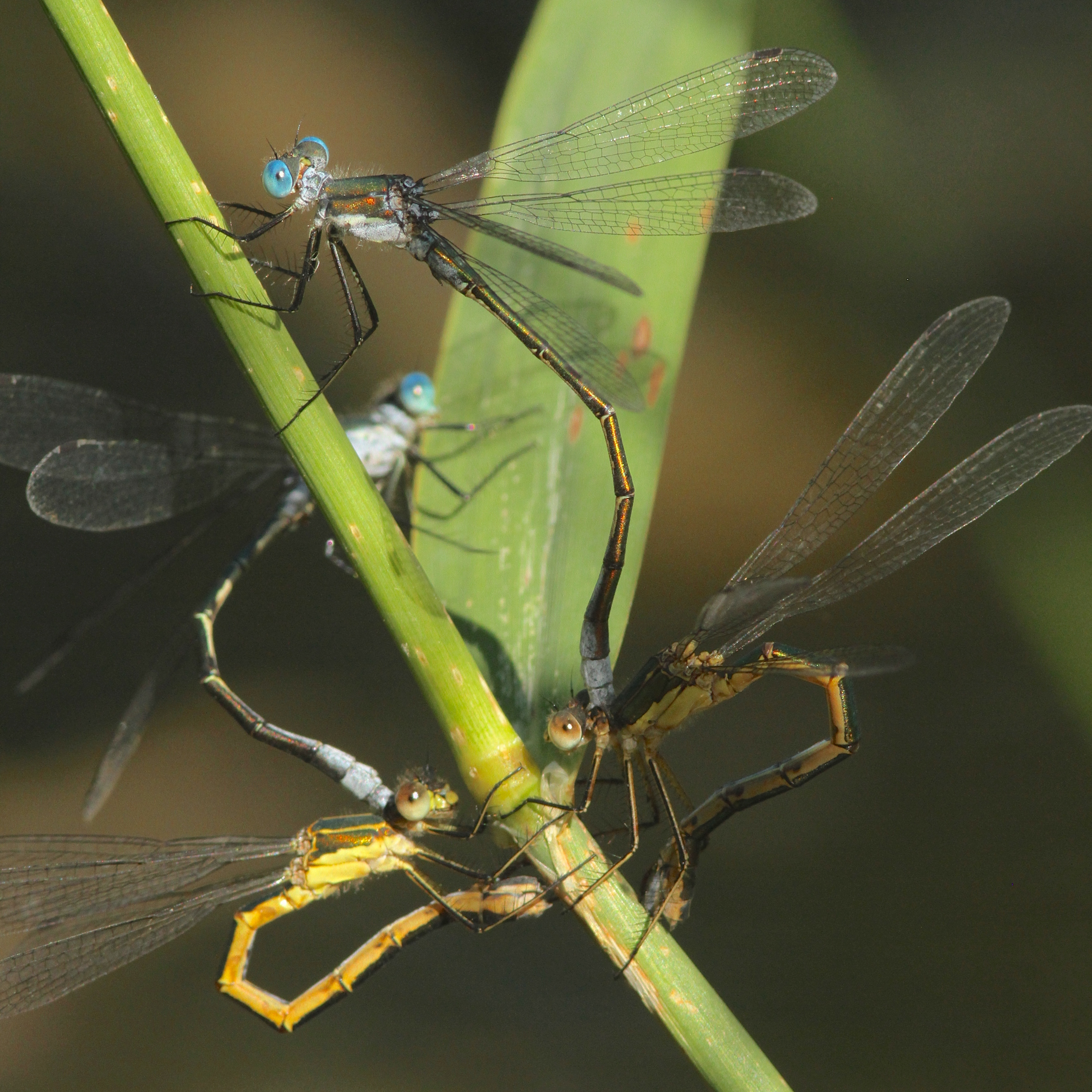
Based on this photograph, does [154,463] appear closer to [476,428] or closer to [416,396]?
[416,396]

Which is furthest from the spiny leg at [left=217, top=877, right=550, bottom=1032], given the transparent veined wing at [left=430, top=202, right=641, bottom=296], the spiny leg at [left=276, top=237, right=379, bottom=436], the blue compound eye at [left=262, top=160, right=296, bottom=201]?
the blue compound eye at [left=262, top=160, right=296, bottom=201]

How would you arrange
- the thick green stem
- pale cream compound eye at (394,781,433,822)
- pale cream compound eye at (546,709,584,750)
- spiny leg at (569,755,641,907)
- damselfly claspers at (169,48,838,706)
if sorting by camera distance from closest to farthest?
the thick green stem < spiny leg at (569,755,641,907) < pale cream compound eye at (546,709,584,750) < pale cream compound eye at (394,781,433,822) < damselfly claspers at (169,48,838,706)

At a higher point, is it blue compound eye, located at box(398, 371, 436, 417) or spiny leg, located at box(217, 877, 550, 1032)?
blue compound eye, located at box(398, 371, 436, 417)

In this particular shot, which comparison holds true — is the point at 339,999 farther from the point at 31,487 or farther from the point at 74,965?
the point at 31,487

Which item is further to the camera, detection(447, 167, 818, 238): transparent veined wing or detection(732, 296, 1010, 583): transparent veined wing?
detection(447, 167, 818, 238): transparent veined wing

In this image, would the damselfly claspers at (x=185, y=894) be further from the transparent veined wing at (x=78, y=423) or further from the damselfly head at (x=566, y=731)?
the transparent veined wing at (x=78, y=423)

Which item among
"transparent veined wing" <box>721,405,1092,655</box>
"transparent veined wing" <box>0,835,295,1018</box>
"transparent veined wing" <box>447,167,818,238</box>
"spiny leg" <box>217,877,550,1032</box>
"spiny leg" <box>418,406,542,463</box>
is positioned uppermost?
"transparent veined wing" <box>447,167,818,238</box>

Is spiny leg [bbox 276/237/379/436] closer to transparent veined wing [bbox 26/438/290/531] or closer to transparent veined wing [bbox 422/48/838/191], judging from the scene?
transparent veined wing [bbox 422/48/838/191]

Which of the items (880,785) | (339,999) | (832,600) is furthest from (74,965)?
(880,785)
